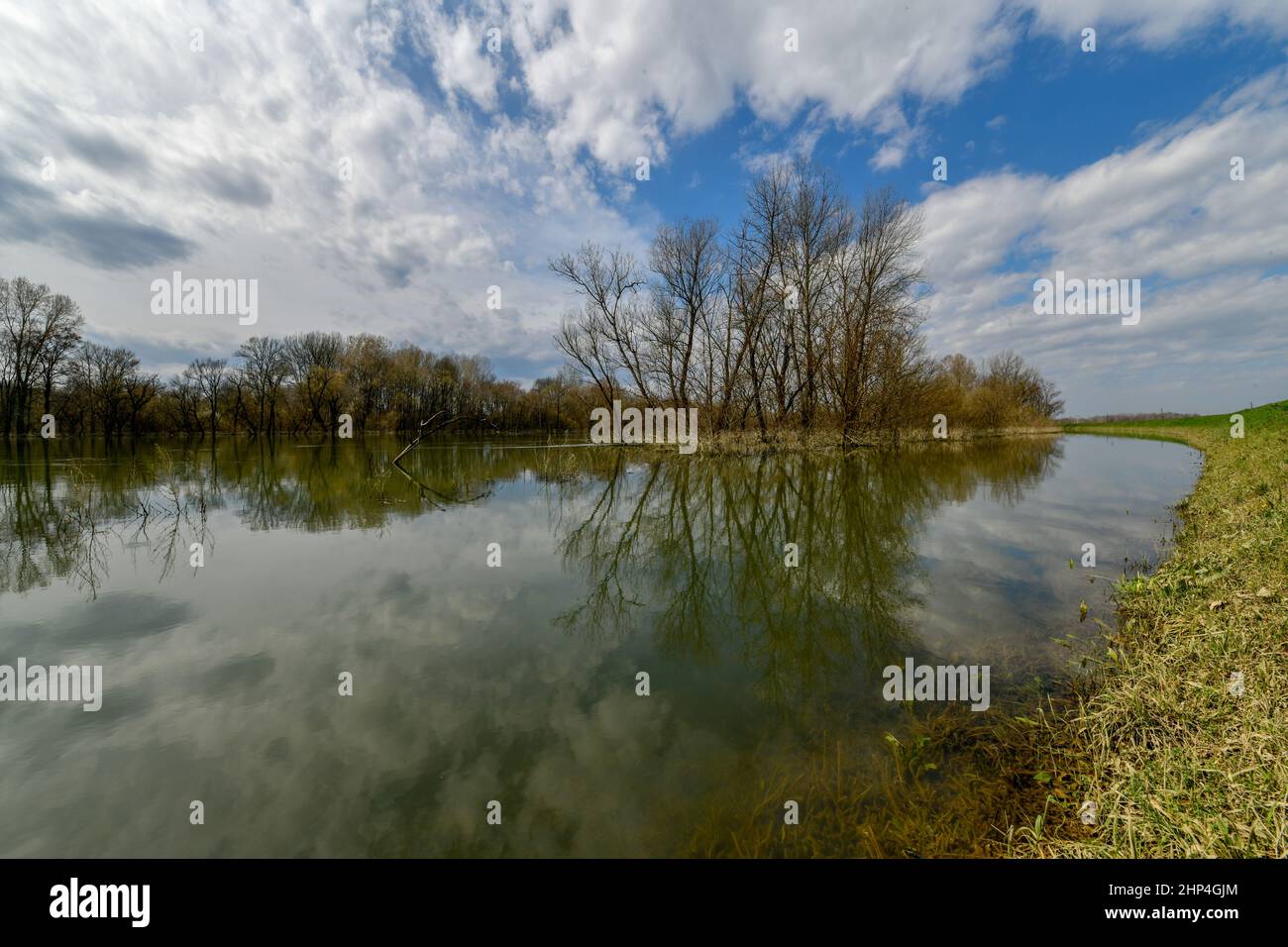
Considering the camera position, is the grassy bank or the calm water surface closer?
the grassy bank

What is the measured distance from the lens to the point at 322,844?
7.02ft

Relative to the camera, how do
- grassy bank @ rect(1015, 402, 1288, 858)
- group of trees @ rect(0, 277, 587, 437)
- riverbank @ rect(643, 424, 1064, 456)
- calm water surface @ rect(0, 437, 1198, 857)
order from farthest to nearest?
group of trees @ rect(0, 277, 587, 437)
riverbank @ rect(643, 424, 1064, 456)
calm water surface @ rect(0, 437, 1198, 857)
grassy bank @ rect(1015, 402, 1288, 858)

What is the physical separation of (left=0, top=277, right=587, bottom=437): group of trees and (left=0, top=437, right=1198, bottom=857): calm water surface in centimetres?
3681

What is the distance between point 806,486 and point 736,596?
7824mm

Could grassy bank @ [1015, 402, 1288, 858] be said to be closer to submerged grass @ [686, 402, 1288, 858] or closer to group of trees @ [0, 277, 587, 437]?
submerged grass @ [686, 402, 1288, 858]

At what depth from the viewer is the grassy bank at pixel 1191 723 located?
6.28 feet

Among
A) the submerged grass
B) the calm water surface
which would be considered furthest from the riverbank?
the submerged grass

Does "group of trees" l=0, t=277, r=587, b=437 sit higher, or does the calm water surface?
"group of trees" l=0, t=277, r=587, b=437

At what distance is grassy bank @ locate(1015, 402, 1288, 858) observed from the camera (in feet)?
6.28

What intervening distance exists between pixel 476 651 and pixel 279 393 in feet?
245

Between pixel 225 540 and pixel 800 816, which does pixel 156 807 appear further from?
pixel 225 540

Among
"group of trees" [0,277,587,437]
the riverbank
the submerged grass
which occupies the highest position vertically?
"group of trees" [0,277,587,437]
